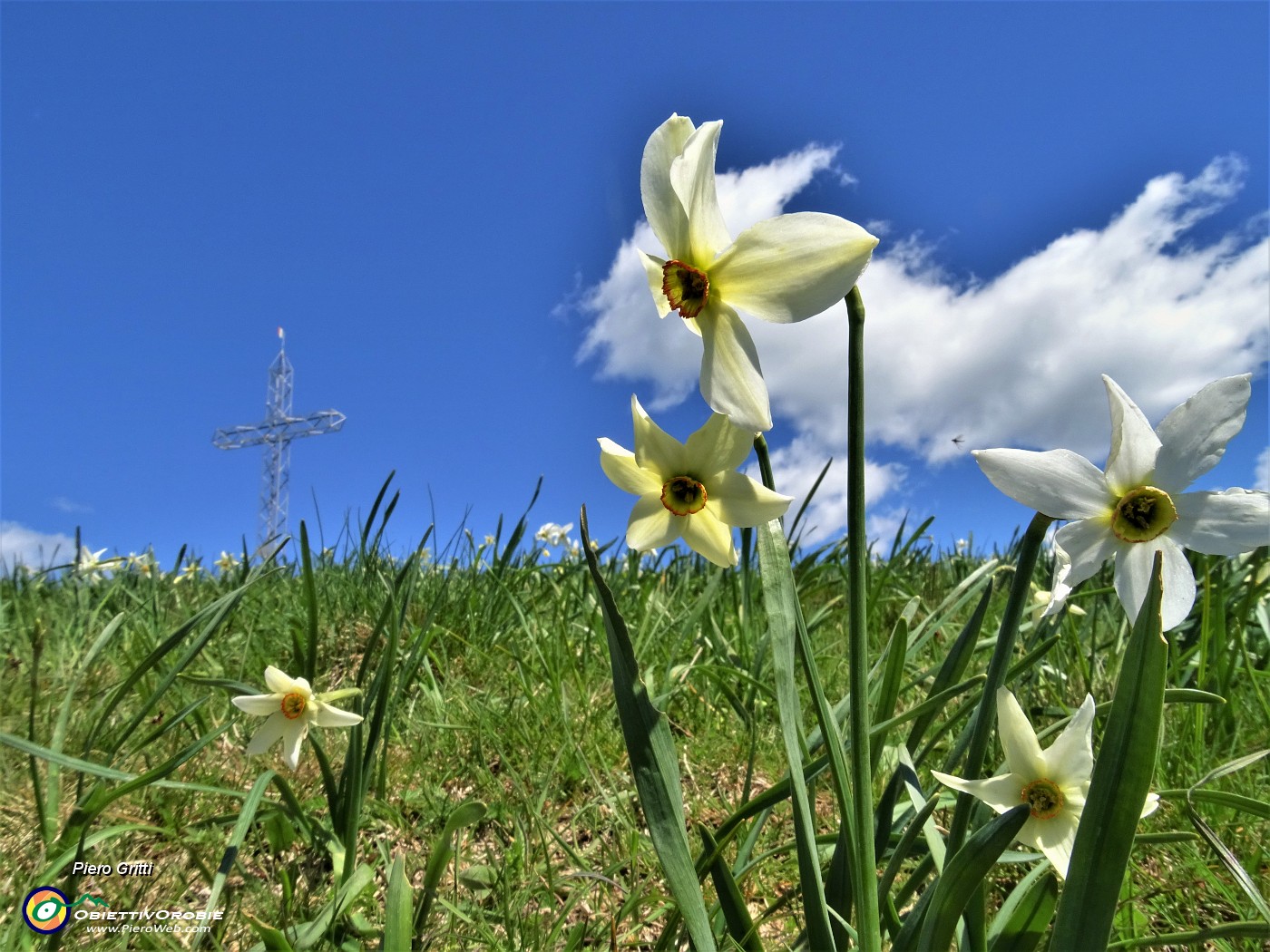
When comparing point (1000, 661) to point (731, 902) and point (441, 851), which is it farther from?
point (441, 851)

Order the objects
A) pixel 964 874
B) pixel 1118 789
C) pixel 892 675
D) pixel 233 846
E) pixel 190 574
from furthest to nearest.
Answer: pixel 190 574, pixel 233 846, pixel 892 675, pixel 964 874, pixel 1118 789

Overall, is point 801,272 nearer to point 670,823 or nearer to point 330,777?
point 670,823

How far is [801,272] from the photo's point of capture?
937mm

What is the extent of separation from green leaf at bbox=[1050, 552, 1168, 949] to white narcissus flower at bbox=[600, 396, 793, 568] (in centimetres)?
45

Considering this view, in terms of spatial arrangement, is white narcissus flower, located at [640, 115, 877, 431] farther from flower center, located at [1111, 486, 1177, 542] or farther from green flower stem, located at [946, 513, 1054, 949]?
flower center, located at [1111, 486, 1177, 542]

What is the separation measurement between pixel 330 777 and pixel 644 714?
42.4 inches

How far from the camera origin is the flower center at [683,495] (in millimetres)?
1195

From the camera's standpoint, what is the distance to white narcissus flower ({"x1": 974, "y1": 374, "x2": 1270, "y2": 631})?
99 centimetres

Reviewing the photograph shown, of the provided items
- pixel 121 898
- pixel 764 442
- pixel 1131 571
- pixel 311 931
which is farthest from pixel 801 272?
pixel 121 898

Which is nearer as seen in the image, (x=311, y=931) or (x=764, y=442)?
(x=764, y=442)

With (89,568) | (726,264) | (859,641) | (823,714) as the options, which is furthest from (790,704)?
(89,568)

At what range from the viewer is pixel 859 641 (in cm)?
103

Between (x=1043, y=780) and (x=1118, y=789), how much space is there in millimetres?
292

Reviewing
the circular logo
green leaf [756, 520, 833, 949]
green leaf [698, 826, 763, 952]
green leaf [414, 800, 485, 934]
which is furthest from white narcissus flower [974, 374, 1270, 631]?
the circular logo
